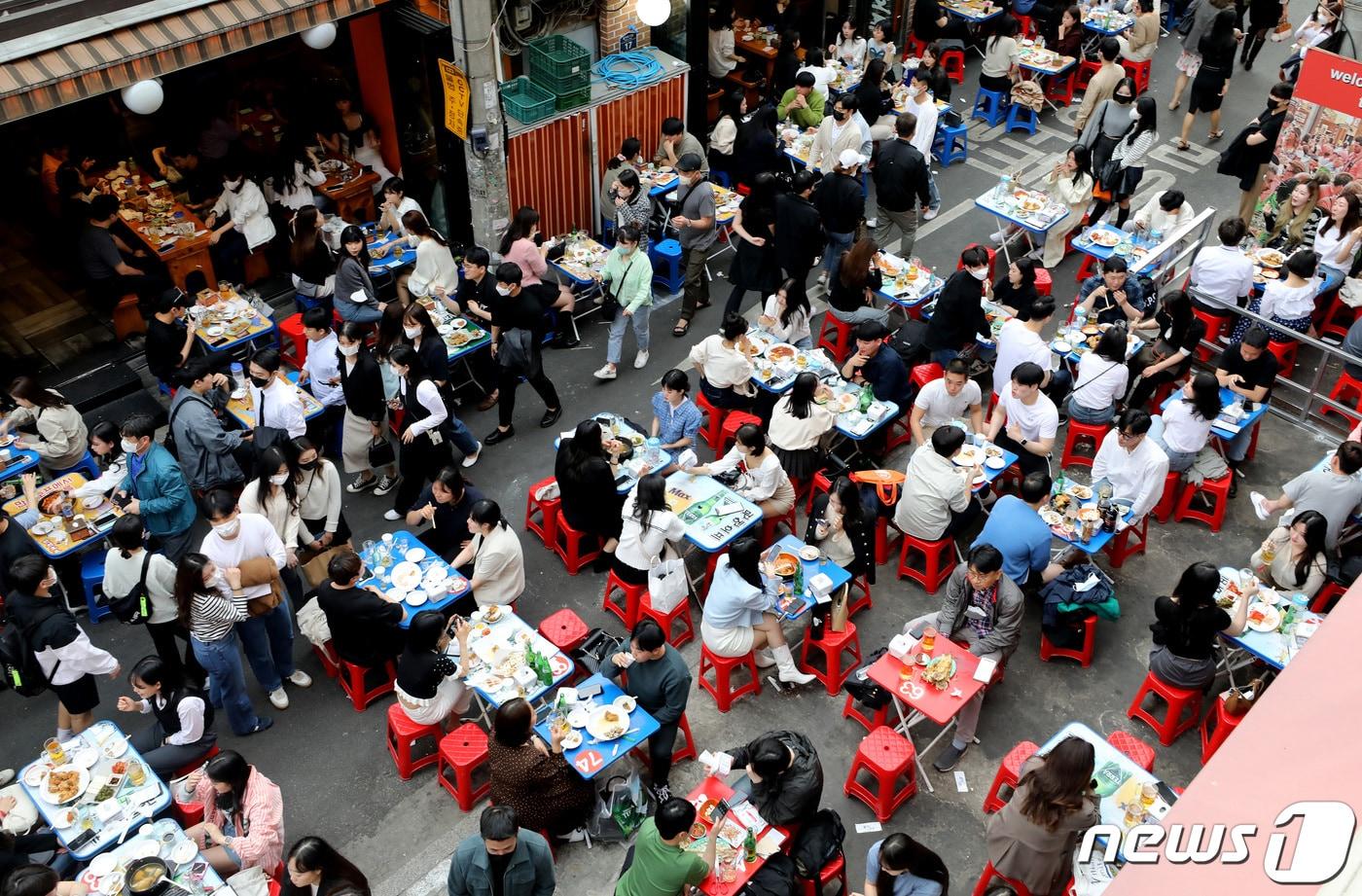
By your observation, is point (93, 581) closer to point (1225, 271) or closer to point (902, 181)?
point (902, 181)

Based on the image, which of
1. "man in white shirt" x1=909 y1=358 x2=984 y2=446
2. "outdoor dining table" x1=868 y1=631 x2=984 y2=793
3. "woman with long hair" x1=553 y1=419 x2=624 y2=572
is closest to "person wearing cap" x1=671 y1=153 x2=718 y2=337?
"man in white shirt" x1=909 y1=358 x2=984 y2=446

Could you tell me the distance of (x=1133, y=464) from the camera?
10766 millimetres

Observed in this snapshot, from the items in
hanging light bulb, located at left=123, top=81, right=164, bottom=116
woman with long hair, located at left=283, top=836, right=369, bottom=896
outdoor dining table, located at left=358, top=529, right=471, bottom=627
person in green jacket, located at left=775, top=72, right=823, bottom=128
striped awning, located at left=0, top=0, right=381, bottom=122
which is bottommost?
outdoor dining table, located at left=358, top=529, right=471, bottom=627

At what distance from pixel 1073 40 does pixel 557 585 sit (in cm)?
1340

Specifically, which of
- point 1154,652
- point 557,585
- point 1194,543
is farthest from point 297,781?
point 1194,543

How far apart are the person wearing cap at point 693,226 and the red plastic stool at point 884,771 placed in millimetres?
6630

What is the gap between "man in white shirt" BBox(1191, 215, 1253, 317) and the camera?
43.1 ft

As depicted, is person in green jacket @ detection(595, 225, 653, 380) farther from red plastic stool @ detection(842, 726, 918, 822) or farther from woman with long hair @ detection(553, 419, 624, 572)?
red plastic stool @ detection(842, 726, 918, 822)

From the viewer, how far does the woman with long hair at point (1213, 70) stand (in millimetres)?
17547

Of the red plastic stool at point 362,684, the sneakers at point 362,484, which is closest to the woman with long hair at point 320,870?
the red plastic stool at point 362,684

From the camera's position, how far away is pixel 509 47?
14578 mm

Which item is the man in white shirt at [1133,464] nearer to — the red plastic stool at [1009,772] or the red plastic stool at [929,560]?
the red plastic stool at [929,560]

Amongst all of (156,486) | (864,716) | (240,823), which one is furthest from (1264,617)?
(156,486)

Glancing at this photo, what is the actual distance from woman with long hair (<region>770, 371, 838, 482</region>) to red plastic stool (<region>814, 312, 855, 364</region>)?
2.20 metres
